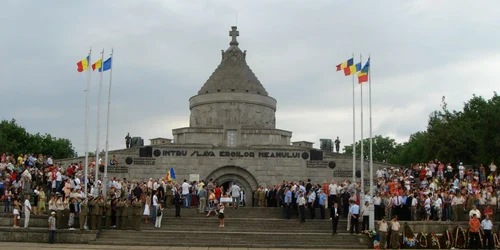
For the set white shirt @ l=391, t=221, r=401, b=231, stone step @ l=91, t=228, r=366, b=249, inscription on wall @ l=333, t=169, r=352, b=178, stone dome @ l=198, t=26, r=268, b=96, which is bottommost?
stone step @ l=91, t=228, r=366, b=249

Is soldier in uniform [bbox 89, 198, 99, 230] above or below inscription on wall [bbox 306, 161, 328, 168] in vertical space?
below

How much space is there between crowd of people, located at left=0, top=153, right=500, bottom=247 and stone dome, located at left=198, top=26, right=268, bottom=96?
20.4 metres

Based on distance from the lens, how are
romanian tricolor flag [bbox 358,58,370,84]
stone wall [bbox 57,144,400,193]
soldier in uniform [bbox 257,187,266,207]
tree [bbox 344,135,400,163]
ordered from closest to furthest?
romanian tricolor flag [bbox 358,58,370,84]
soldier in uniform [bbox 257,187,266,207]
stone wall [bbox 57,144,400,193]
tree [bbox 344,135,400,163]

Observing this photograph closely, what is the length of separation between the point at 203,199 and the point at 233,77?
80.2ft

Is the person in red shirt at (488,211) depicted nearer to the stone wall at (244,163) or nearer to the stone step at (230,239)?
the stone step at (230,239)

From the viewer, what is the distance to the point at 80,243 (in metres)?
24.2

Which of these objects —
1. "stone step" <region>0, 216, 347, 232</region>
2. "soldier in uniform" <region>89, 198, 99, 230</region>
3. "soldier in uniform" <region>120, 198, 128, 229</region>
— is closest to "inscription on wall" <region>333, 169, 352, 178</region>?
"stone step" <region>0, 216, 347, 232</region>

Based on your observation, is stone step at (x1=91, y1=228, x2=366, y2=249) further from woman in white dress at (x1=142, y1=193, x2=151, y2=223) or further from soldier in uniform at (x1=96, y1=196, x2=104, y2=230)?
woman in white dress at (x1=142, y1=193, x2=151, y2=223)

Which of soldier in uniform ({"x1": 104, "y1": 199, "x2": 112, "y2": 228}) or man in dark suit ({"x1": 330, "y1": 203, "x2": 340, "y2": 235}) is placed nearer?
man in dark suit ({"x1": 330, "y1": 203, "x2": 340, "y2": 235})

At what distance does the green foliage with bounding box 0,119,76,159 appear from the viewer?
2643 inches

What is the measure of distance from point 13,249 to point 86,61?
34.8 ft

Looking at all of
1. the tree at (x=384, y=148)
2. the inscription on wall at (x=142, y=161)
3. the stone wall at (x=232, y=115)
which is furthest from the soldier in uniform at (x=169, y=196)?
the tree at (x=384, y=148)

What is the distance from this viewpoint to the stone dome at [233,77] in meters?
51.5

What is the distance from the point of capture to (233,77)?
52125 millimetres
